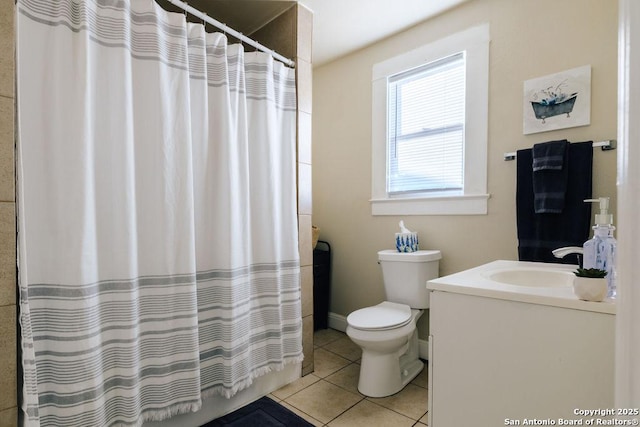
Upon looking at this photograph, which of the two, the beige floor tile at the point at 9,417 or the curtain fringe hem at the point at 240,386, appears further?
the curtain fringe hem at the point at 240,386

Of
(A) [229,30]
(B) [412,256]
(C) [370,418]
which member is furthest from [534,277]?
(A) [229,30]

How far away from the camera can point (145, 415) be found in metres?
1.37

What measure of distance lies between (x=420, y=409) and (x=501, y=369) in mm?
856

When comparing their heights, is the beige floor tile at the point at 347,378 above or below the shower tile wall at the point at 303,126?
below

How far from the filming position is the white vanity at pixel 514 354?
899 mm

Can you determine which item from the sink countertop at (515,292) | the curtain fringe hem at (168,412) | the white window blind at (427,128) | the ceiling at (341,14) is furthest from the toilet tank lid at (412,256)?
the ceiling at (341,14)

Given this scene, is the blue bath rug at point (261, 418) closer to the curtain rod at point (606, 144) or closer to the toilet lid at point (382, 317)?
the toilet lid at point (382, 317)

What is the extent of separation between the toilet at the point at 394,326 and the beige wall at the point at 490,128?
235 mm

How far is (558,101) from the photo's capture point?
1759 millimetres

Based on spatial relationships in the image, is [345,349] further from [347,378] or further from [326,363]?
[347,378]

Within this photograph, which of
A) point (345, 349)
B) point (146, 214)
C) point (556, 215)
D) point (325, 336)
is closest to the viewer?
point (146, 214)

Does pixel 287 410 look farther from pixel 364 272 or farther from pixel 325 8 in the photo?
pixel 325 8

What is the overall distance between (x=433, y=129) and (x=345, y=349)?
171 centimetres

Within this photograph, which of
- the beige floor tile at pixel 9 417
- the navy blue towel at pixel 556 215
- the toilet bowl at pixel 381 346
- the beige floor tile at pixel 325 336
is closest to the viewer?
the beige floor tile at pixel 9 417
